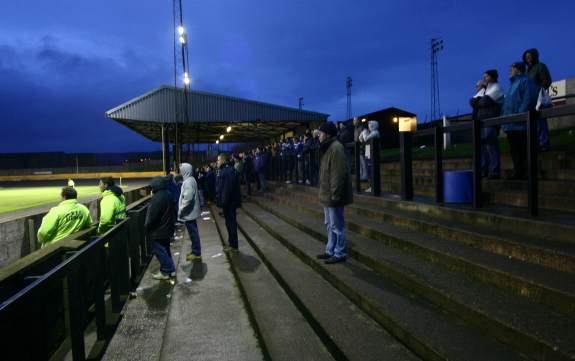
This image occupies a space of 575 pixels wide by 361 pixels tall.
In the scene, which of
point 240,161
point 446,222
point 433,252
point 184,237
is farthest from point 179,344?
point 240,161

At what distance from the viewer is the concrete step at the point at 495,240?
367cm

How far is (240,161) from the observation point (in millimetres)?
18766

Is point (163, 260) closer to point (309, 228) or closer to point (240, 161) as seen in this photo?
point (309, 228)

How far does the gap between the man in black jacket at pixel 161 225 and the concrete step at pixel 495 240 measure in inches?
131

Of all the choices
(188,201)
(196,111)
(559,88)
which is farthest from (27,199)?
(559,88)

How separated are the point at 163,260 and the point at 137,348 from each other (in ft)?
8.63

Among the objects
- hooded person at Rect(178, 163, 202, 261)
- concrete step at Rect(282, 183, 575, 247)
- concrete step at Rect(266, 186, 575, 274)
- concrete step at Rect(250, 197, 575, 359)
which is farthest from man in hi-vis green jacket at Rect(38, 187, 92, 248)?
concrete step at Rect(282, 183, 575, 247)

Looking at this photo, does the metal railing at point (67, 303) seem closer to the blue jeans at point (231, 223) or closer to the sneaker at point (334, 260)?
the blue jeans at point (231, 223)

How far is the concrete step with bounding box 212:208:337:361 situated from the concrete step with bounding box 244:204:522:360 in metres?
0.53

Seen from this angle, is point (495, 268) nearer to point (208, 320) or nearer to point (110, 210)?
point (208, 320)

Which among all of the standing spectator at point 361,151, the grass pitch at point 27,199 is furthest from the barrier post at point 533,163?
the grass pitch at point 27,199

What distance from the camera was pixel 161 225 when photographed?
6.97m

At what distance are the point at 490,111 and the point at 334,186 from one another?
3.13 m

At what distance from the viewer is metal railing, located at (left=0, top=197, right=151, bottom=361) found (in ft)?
7.99
